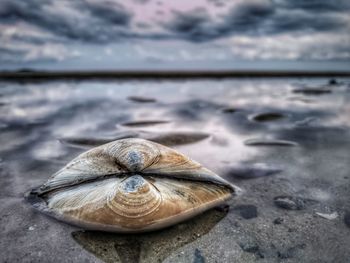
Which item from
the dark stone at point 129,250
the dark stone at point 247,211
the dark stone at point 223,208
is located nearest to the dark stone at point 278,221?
the dark stone at point 247,211

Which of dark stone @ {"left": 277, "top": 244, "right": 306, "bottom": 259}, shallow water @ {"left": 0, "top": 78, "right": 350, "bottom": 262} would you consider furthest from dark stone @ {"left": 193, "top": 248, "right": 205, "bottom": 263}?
dark stone @ {"left": 277, "top": 244, "right": 306, "bottom": 259}

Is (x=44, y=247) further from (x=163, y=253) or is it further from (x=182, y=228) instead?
(x=182, y=228)

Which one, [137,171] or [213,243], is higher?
[137,171]

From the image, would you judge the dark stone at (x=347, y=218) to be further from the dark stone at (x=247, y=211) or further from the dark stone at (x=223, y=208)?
the dark stone at (x=223, y=208)

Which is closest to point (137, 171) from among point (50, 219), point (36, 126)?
point (50, 219)

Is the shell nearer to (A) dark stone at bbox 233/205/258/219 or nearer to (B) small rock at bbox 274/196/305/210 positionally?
(A) dark stone at bbox 233/205/258/219

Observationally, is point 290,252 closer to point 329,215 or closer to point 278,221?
point 278,221

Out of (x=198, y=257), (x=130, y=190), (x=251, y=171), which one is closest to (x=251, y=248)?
(x=198, y=257)
